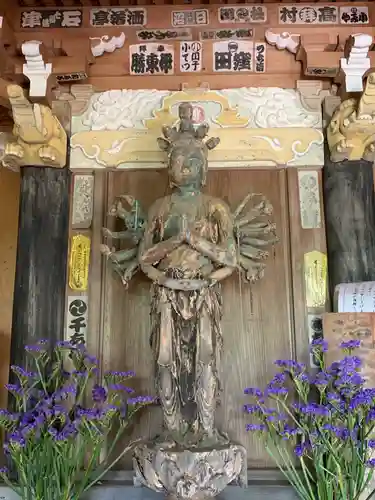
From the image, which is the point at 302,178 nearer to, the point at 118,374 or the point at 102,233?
the point at 102,233

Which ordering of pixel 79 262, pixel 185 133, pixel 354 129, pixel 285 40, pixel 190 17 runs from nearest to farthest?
pixel 185 133, pixel 354 129, pixel 79 262, pixel 285 40, pixel 190 17

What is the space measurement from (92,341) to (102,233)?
542 mm

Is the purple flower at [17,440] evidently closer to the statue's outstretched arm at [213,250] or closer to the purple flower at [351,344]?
the statue's outstretched arm at [213,250]

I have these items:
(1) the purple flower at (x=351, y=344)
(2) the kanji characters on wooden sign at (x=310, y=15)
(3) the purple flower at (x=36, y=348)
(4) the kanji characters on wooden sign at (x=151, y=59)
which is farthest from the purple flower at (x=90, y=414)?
(2) the kanji characters on wooden sign at (x=310, y=15)

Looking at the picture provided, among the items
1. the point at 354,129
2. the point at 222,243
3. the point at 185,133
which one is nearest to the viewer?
Answer: the point at 222,243

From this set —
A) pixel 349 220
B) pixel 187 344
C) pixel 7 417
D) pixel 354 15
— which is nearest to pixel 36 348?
pixel 7 417

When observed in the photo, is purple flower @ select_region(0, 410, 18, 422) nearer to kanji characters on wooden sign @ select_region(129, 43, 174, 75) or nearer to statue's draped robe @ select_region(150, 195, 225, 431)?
statue's draped robe @ select_region(150, 195, 225, 431)

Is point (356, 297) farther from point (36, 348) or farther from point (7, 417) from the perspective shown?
point (7, 417)

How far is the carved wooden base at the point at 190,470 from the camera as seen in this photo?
7.36ft

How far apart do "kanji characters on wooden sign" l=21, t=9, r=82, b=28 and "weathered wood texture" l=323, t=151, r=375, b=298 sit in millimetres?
1554

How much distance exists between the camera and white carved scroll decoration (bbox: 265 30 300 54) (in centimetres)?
309

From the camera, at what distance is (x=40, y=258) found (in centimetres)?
288

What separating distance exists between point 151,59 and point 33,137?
30.9 inches

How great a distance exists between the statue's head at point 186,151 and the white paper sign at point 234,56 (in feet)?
2.00
